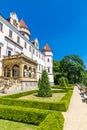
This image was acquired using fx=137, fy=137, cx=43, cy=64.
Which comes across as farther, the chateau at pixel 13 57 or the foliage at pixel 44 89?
the chateau at pixel 13 57

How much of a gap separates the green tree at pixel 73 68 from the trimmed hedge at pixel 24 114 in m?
51.9

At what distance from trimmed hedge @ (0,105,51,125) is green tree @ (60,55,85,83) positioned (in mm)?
51931

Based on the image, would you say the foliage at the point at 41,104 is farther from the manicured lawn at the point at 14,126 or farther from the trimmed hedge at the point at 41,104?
the manicured lawn at the point at 14,126

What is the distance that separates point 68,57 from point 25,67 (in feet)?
126

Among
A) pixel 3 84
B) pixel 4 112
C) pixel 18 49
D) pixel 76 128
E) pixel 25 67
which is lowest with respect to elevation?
pixel 76 128

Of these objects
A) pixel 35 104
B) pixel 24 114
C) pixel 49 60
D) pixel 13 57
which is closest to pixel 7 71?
pixel 13 57

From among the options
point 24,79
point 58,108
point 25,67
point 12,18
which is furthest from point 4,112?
point 12,18

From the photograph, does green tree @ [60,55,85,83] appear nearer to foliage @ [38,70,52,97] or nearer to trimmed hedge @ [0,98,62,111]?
foliage @ [38,70,52,97]

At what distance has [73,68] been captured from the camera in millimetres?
58594

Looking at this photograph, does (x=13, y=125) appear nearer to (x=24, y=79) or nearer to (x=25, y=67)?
(x=24, y=79)

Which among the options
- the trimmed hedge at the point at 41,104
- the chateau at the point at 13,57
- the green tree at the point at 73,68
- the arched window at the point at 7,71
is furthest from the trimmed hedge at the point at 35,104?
the green tree at the point at 73,68

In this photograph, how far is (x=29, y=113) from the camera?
8.02 metres

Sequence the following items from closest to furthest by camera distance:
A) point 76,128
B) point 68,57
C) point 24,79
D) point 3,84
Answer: point 76,128
point 3,84
point 24,79
point 68,57

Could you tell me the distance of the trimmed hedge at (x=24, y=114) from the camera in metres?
7.82
